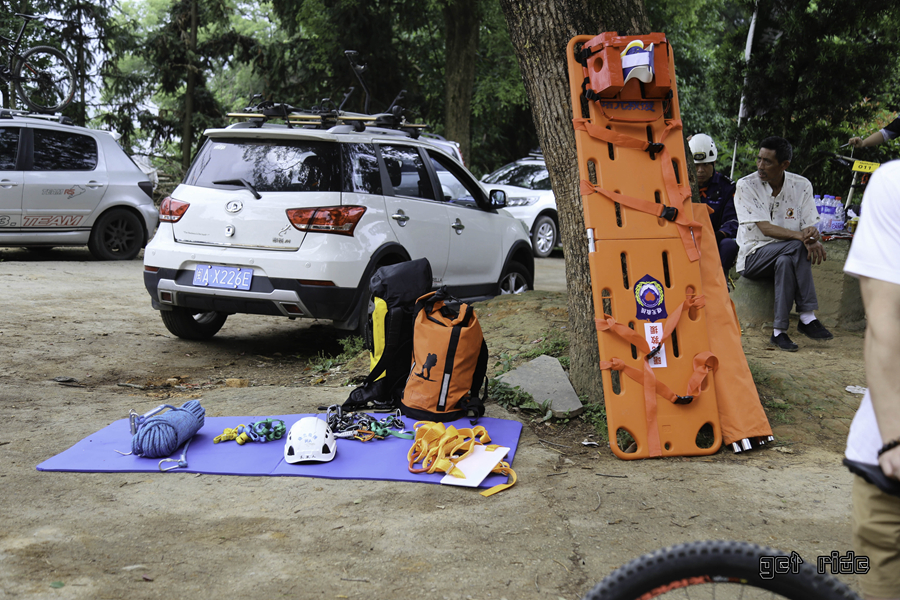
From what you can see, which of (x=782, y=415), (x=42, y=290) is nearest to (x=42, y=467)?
(x=782, y=415)

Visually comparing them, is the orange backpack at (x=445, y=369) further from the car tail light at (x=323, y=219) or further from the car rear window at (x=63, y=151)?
the car rear window at (x=63, y=151)

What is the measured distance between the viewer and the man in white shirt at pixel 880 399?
1.57 meters

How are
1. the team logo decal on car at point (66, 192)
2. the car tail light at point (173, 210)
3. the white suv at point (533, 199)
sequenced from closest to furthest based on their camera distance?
the car tail light at point (173, 210)
the team logo decal on car at point (66, 192)
the white suv at point (533, 199)

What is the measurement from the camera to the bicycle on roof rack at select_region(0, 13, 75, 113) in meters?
13.6

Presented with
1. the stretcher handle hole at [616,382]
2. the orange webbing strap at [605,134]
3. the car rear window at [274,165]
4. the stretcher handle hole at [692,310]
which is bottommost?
the stretcher handle hole at [616,382]

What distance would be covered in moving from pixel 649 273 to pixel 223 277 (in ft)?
10.5

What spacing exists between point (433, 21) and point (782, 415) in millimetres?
17596


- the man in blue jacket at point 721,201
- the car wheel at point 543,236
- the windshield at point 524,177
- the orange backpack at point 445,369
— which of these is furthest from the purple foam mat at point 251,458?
the windshield at point 524,177

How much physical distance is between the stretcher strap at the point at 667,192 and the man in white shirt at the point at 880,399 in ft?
8.67

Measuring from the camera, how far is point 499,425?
459cm

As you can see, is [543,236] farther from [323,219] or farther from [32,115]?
[323,219]

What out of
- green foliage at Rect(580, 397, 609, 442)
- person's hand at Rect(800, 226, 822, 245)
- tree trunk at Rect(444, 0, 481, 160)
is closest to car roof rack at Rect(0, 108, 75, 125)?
tree trunk at Rect(444, 0, 481, 160)

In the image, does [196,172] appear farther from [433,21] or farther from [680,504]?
[433,21]

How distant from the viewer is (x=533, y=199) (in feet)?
50.1
